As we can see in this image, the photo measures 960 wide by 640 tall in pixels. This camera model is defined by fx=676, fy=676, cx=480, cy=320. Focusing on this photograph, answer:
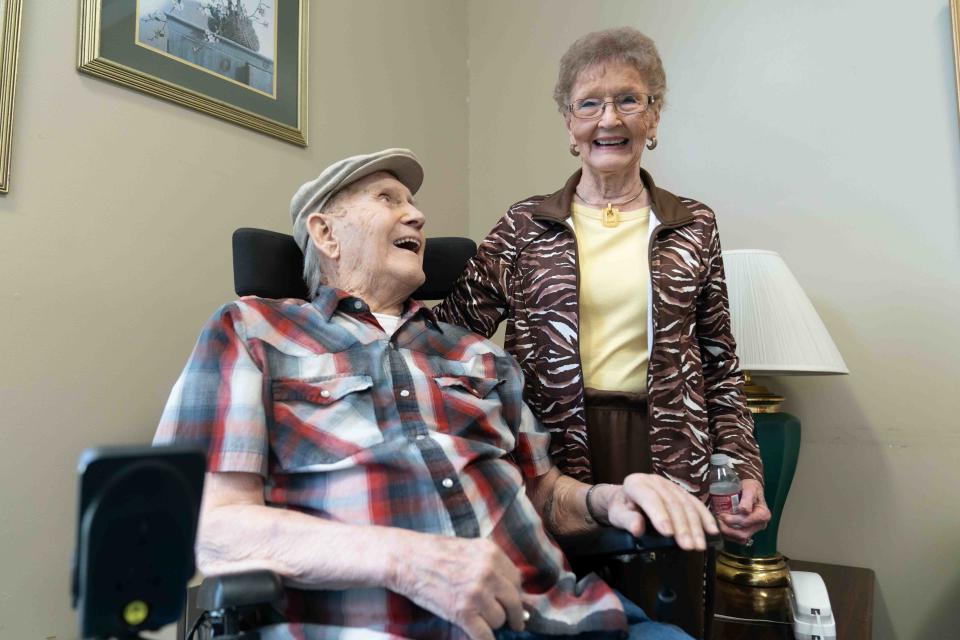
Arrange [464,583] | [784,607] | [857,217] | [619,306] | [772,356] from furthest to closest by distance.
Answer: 1. [857,217]
2. [772,356]
3. [784,607]
4. [619,306]
5. [464,583]

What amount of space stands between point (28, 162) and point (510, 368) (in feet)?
3.34

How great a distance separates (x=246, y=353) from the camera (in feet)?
3.19

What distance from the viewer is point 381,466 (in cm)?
93

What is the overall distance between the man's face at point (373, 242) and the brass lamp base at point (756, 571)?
3.52ft

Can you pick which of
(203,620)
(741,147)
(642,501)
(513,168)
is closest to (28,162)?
(203,620)

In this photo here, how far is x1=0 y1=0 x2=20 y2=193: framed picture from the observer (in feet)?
4.16

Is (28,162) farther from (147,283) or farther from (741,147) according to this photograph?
(741,147)

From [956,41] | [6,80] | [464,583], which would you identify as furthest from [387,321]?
[956,41]

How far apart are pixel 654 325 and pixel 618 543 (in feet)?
1.41

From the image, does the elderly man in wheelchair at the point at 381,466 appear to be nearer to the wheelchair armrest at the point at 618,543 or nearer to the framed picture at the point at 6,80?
the wheelchair armrest at the point at 618,543

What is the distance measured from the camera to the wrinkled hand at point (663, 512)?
918 mm

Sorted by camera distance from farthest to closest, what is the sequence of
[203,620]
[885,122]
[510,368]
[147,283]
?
1. [885,122]
2. [147,283]
3. [510,368]
4. [203,620]

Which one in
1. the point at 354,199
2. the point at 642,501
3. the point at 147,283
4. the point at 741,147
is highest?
the point at 741,147

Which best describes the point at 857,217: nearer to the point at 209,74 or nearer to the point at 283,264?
the point at 283,264
